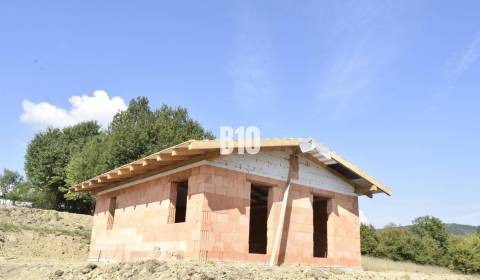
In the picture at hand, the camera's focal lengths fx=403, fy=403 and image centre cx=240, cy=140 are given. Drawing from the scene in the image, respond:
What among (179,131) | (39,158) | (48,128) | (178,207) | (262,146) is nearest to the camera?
(262,146)

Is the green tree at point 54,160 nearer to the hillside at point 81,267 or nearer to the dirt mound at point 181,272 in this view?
the hillside at point 81,267

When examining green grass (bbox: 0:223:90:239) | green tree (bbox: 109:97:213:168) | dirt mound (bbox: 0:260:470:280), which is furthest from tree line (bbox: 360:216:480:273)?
dirt mound (bbox: 0:260:470:280)

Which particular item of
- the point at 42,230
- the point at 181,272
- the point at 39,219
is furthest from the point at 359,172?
the point at 39,219

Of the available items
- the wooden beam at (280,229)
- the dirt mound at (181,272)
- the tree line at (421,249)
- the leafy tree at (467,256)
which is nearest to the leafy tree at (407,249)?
the tree line at (421,249)

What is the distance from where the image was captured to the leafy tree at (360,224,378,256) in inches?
1316

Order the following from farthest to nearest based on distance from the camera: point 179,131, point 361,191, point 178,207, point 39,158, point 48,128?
point 48,128, point 39,158, point 179,131, point 178,207, point 361,191

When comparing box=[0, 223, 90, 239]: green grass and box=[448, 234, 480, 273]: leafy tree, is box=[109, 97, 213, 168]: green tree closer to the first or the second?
box=[0, 223, 90, 239]: green grass

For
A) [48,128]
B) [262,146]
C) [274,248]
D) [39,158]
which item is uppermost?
[48,128]

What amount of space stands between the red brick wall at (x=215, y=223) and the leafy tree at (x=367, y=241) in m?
19.3

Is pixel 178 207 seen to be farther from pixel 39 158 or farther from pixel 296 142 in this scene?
pixel 39 158

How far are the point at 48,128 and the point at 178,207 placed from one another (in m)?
34.9

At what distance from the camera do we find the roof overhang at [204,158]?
36.3 ft

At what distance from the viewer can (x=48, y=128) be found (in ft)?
153

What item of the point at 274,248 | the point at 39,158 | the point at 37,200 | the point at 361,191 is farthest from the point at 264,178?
the point at 37,200
